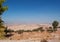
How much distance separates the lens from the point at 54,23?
2640 inches

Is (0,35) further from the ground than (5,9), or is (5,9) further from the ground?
(5,9)

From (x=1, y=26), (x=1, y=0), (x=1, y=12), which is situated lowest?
(x=1, y=26)

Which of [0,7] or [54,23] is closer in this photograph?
[0,7]

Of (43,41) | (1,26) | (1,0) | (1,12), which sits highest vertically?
(1,0)

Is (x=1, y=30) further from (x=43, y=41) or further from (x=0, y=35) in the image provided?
(x=43, y=41)

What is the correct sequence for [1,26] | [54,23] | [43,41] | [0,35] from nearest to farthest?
1. [43,41]
2. [0,35]
3. [1,26]
4. [54,23]

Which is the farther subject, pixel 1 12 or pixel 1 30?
pixel 1 12

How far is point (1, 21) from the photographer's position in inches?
859

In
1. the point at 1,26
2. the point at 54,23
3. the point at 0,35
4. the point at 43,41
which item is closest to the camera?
the point at 43,41

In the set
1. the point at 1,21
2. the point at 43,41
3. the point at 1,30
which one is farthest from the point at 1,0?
the point at 43,41

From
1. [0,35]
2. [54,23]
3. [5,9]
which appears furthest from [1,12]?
[54,23]

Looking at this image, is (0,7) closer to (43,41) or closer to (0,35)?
(0,35)

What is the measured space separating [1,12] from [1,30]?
2.91 metres

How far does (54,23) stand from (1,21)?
1869 inches
